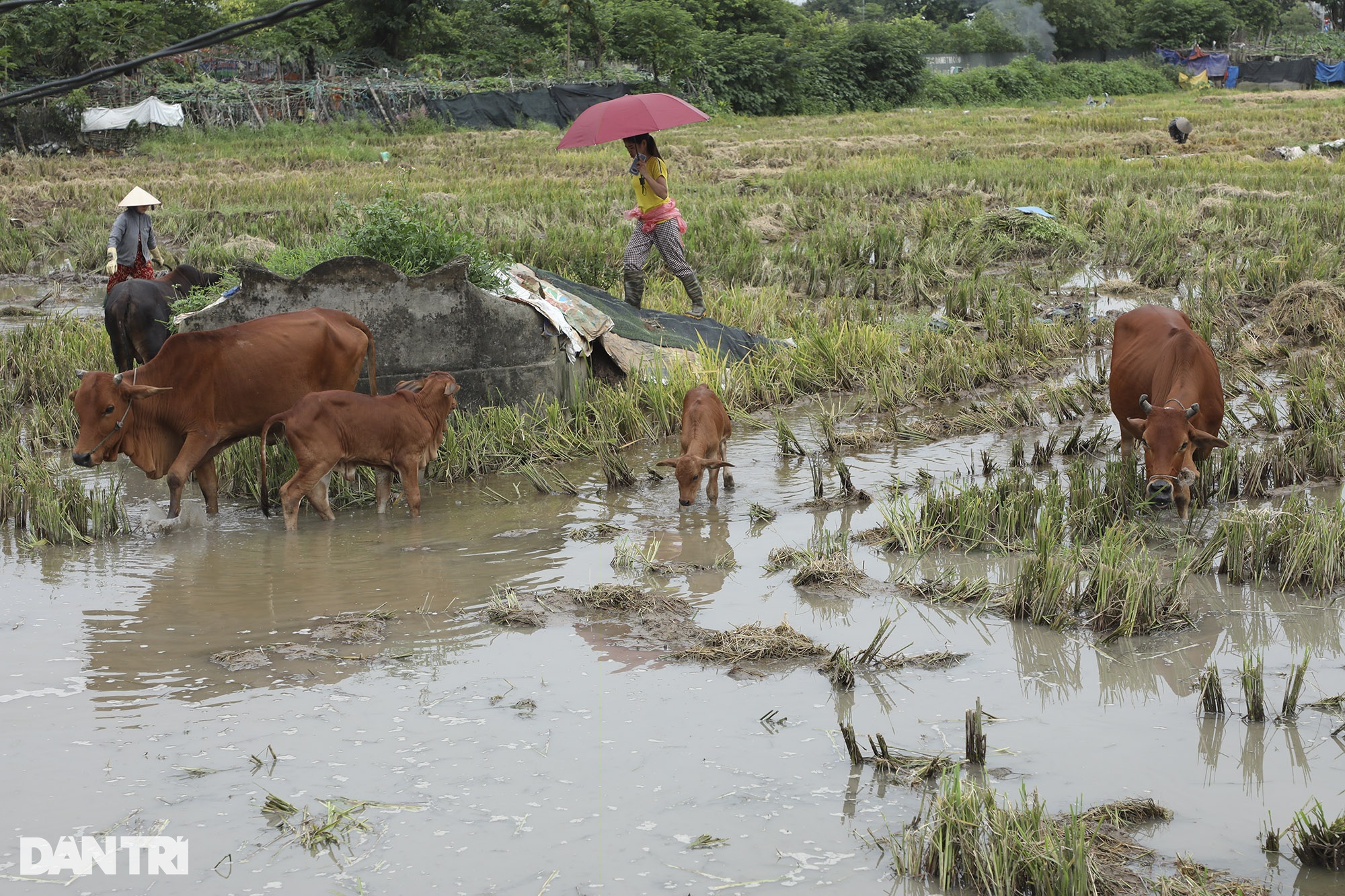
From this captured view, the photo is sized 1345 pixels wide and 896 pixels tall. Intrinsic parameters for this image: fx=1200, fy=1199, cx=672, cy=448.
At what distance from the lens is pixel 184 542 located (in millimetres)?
6594

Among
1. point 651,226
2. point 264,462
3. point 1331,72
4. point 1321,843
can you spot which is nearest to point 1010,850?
point 1321,843

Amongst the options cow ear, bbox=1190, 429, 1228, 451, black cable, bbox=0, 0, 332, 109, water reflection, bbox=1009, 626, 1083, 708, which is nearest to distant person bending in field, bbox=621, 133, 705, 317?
cow ear, bbox=1190, 429, 1228, 451

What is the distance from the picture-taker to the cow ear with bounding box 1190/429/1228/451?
19.9ft

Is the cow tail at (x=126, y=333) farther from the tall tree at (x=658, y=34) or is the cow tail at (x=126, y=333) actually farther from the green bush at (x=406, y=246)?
the tall tree at (x=658, y=34)

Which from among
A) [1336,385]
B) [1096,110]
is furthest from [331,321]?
[1096,110]

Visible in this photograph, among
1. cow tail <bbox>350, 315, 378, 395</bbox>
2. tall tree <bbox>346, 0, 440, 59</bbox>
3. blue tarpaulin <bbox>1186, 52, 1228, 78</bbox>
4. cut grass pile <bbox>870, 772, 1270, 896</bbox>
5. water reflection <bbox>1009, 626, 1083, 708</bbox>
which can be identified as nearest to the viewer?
cut grass pile <bbox>870, 772, 1270, 896</bbox>

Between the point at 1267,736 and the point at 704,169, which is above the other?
the point at 704,169

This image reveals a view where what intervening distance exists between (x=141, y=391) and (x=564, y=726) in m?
3.73

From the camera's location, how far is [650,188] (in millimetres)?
9594

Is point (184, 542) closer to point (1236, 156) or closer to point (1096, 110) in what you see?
point (1236, 156)

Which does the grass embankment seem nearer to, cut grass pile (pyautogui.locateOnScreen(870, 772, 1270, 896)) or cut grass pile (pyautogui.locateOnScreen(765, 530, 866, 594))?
cut grass pile (pyautogui.locateOnScreen(765, 530, 866, 594))

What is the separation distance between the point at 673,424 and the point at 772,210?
8554 millimetres

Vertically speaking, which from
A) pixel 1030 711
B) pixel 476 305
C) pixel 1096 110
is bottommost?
pixel 1030 711

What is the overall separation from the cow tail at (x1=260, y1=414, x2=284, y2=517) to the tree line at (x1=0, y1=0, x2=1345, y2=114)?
29970mm
